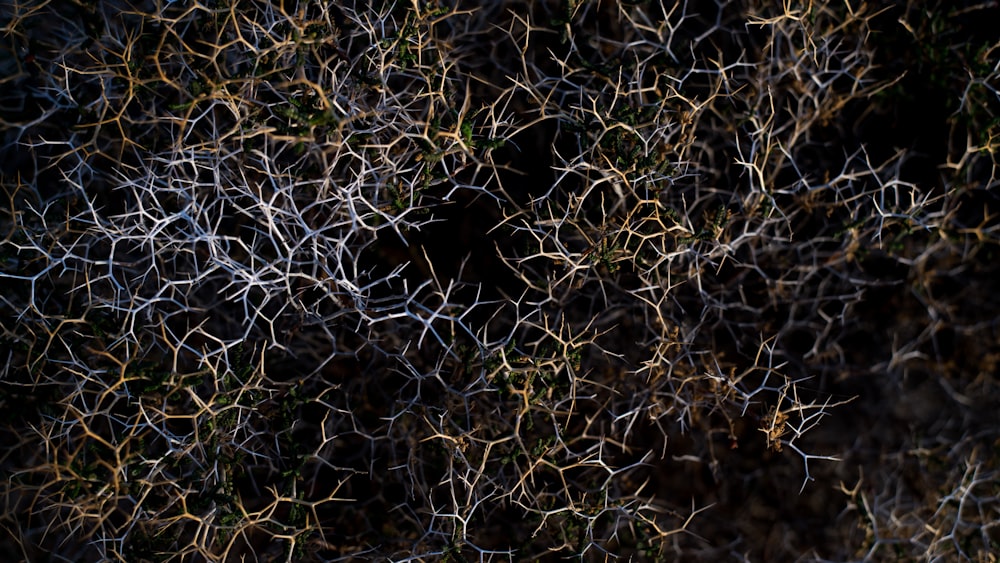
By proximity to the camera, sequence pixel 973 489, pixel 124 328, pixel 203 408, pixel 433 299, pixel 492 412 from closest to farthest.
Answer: pixel 203 408, pixel 124 328, pixel 492 412, pixel 433 299, pixel 973 489

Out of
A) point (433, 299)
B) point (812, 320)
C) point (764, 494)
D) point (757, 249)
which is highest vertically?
point (757, 249)

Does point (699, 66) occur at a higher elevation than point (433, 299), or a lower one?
higher

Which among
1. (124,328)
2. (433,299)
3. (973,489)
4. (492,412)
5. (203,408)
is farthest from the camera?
(973,489)

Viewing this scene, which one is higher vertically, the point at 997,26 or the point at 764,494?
the point at 997,26

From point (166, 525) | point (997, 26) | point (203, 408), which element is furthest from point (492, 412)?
point (997, 26)

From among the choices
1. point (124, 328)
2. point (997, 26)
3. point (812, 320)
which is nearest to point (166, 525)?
point (124, 328)

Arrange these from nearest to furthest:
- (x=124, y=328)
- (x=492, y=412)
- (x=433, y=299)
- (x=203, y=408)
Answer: (x=203, y=408) < (x=124, y=328) < (x=492, y=412) < (x=433, y=299)

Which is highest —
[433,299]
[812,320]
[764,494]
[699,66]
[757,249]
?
[699,66]

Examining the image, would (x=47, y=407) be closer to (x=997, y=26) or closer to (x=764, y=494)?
(x=764, y=494)

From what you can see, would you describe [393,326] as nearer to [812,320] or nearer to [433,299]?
[433,299]

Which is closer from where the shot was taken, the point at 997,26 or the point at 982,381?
the point at 997,26
